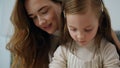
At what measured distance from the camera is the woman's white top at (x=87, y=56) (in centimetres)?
91

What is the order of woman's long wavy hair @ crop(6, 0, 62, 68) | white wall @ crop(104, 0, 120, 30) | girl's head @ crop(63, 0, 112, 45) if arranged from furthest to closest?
white wall @ crop(104, 0, 120, 30) < woman's long wavy hair @ crop(6, 0, 62, 68) < girl's head @ crop(63, 0, 112, 45)

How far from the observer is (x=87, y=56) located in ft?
3.08

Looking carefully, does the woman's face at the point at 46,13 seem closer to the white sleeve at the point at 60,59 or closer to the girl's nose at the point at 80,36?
the white sleeve at the point at 60,59

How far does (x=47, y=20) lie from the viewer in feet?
3.63

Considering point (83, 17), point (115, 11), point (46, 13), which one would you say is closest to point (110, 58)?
point (83, 17)

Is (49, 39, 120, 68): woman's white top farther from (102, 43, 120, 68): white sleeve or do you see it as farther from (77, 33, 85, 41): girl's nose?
(77, 33, 85, 41): girl's nose

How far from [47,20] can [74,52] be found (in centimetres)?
23

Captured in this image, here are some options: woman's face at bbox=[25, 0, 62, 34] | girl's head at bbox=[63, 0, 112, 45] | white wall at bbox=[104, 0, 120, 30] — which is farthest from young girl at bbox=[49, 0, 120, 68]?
white wall at bbox=[104, 0, 120, 30]

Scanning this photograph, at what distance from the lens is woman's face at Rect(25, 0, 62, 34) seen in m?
1.10

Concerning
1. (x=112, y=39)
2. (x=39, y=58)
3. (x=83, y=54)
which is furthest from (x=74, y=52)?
(x=39, y=58)

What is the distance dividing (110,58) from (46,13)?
0.38 meters

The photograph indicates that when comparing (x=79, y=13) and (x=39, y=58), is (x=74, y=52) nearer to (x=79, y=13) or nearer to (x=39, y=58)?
(x=79, y=13)

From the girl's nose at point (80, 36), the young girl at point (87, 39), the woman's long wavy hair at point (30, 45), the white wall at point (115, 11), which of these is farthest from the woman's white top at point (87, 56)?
the white wall at point (115, 11)

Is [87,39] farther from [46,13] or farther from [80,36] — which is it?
[46,13]
